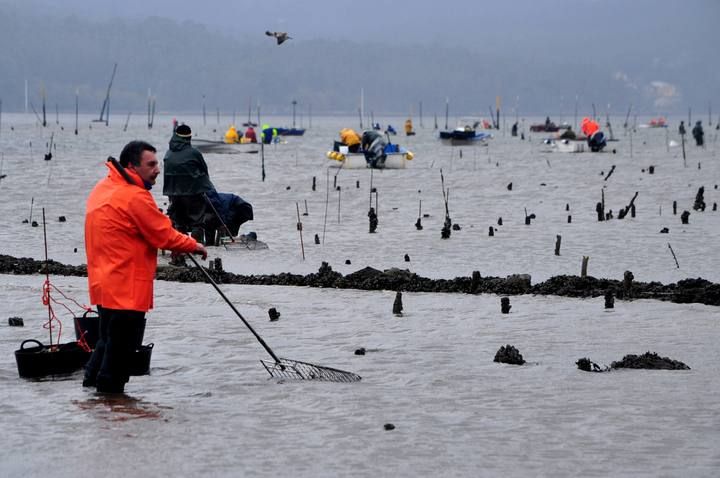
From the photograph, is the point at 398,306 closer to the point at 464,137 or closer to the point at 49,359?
the point at 49,359

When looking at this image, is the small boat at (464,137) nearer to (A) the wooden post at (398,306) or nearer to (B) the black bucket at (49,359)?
(A) the wooden post at (398,306)

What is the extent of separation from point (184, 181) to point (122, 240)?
8567mm

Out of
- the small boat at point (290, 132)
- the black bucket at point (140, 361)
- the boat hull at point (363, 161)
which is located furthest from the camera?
the small boat at point (290, 132)

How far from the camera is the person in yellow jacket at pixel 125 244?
8.23 metres

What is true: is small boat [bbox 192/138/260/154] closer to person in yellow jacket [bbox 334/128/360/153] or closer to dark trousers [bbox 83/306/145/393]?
person in yellow jacket [bbox 334/128/360/153]

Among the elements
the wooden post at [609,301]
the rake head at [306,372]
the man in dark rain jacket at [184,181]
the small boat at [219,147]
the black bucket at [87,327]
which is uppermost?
the man in dark rain jacket at [184,181]

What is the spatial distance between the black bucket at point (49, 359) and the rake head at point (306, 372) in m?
1.37

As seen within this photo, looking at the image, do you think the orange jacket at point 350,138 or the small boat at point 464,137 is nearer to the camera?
the orange jacket at point 350,138

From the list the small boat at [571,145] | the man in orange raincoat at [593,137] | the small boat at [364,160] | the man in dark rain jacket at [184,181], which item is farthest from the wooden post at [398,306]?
the small boat at [571,145]

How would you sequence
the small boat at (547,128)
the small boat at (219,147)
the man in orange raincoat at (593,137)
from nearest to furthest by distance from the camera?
1. the small boat at (219,147)
2. the man in orange raincoat at (593,137)
3. the small boat at (547,128)

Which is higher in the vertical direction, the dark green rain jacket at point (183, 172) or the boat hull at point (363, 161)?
the dark green rain jacket at point (183, 172)

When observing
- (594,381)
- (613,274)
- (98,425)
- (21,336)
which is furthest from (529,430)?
(613,274)

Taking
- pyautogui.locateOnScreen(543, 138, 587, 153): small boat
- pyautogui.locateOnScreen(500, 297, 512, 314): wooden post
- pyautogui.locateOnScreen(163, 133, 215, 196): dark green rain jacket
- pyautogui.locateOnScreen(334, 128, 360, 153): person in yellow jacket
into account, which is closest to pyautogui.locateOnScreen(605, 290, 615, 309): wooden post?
pyautogui.locateOnScreen(500, 297, 512, 314): wooden post

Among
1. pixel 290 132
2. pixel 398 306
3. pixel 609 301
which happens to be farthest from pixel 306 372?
pixel 290 132
